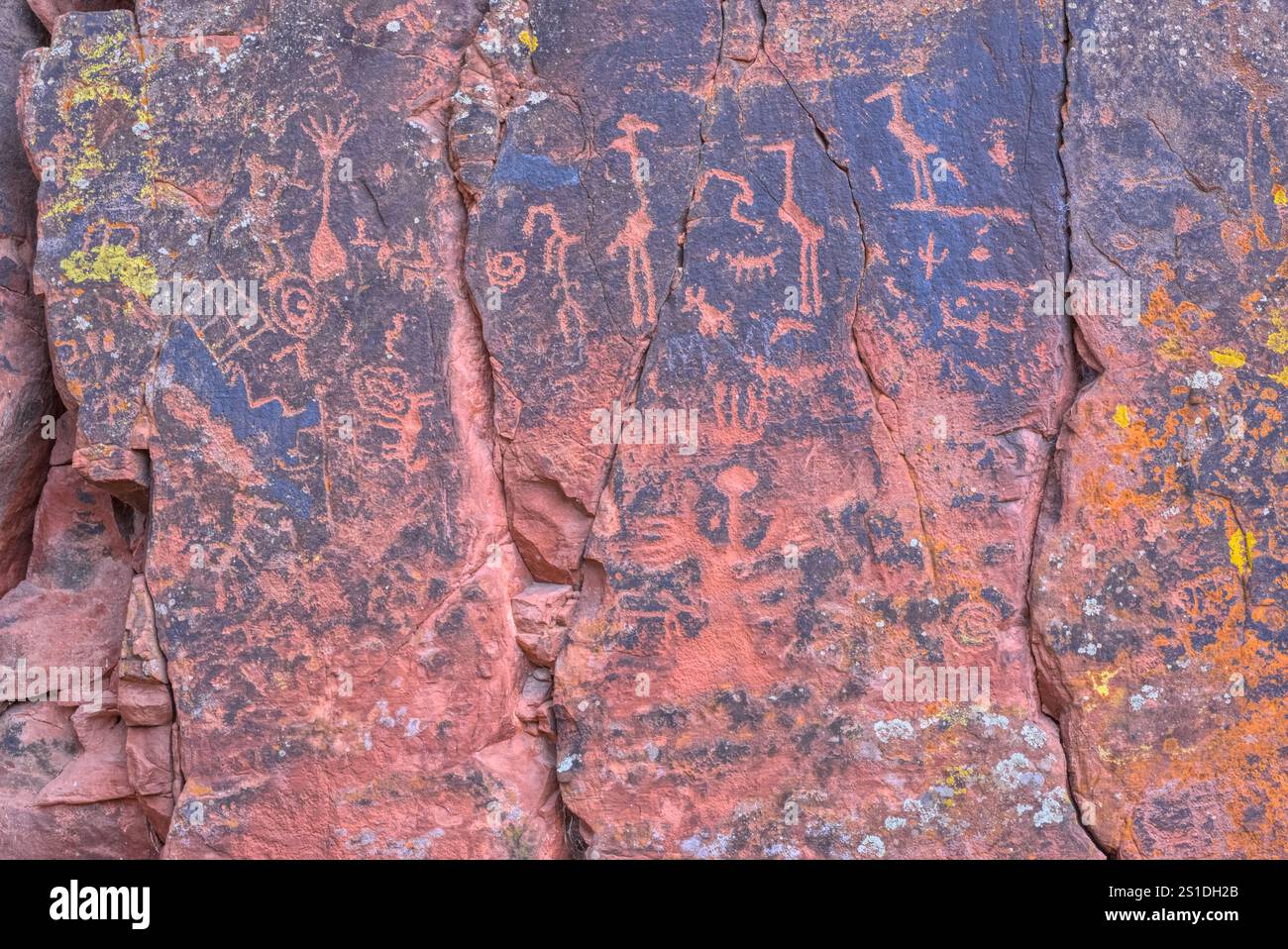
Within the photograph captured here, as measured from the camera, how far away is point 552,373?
3445mm

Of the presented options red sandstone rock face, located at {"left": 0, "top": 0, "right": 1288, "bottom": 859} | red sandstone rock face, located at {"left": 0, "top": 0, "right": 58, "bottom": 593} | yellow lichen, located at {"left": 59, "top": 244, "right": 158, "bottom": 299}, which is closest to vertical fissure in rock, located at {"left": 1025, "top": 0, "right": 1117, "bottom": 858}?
red sandstone rock face, located at {"left": 0, "top": 0, "right": 1288, "bottom": 859}

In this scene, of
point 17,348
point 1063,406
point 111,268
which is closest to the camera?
point 1063,406

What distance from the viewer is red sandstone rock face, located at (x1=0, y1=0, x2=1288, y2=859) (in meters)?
3.28

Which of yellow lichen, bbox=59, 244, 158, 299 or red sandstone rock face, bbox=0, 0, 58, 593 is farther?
red sandstone rock face, bbox=0, 0, 58, 593

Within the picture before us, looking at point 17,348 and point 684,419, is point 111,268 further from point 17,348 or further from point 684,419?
point 684,419

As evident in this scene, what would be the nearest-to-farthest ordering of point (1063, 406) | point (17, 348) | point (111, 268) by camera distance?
point (1063, 406), point (111, 268), point (17, 348)

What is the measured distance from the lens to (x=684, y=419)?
11.1ft

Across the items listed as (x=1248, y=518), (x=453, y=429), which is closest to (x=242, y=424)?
(x=453, y=429)

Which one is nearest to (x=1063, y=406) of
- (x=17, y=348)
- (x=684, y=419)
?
(x=684, y=419)

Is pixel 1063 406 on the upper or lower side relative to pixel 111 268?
lower

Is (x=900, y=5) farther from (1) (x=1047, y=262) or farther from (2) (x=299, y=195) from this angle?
(2) (x=299, y=195)

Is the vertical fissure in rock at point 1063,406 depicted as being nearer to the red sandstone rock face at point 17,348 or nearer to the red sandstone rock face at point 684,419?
the red sandstone rock face at point 684,419

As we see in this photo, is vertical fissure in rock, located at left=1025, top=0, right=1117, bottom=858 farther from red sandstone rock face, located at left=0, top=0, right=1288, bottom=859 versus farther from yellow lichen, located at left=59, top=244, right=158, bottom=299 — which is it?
yellow lichen, located at left=59, top=244, right=158, bottom=299

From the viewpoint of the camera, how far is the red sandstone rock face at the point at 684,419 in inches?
129
